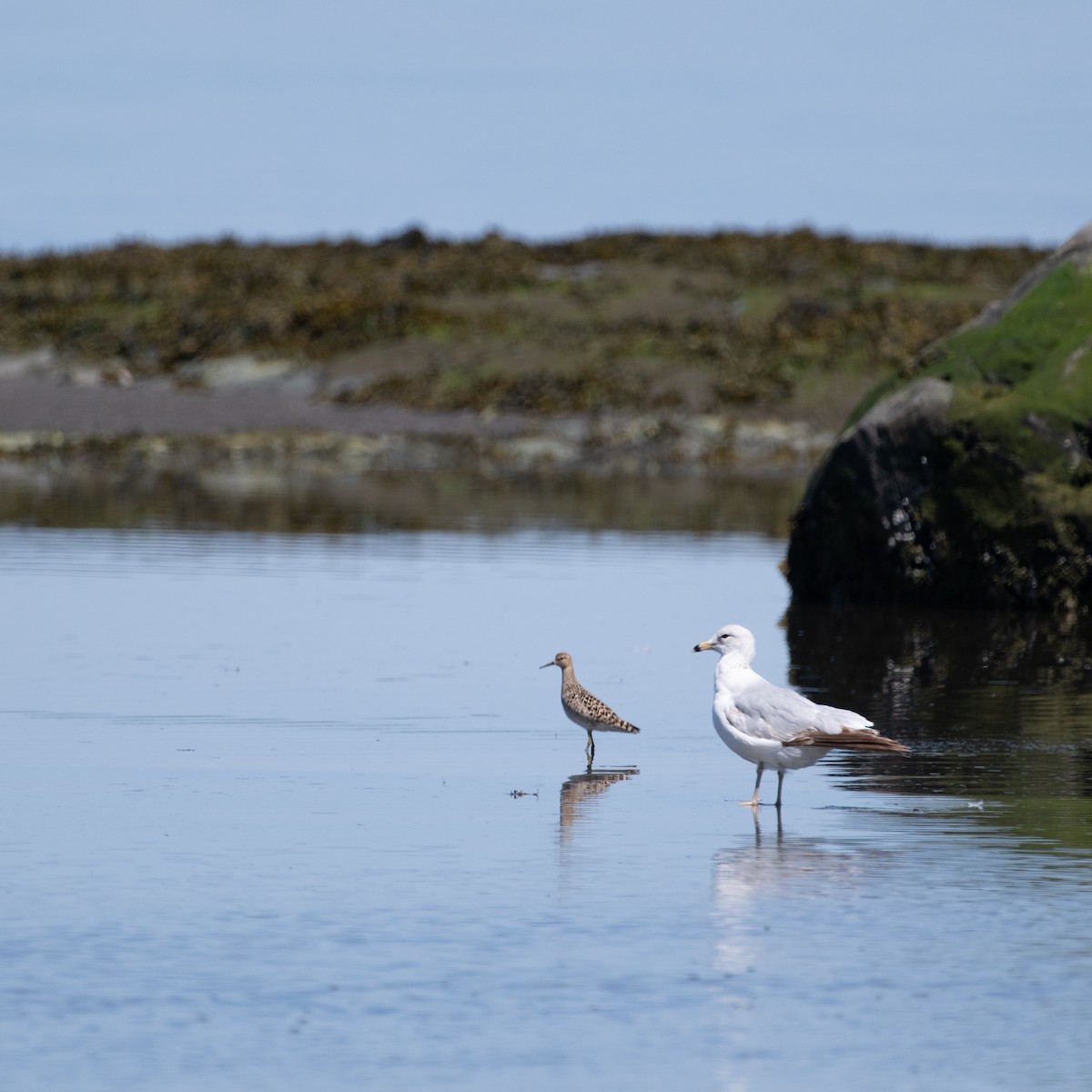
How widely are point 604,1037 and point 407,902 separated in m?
1.77

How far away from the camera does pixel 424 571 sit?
22.9 m

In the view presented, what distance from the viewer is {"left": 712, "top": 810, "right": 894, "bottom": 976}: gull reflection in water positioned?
7.88 metres

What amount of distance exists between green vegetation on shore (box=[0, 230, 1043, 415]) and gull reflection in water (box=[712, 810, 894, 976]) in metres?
44.3

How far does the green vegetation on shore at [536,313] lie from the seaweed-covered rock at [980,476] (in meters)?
33.5

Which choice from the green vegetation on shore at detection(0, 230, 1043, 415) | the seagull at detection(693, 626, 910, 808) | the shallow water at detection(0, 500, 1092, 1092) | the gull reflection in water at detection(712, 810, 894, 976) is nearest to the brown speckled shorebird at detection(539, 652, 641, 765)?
the shallow water at detection(0, 500, 1092, 1092)

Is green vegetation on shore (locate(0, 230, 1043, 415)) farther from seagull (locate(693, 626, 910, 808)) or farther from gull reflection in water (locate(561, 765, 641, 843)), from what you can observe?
seagull (locate(693, 626, 910, 808))

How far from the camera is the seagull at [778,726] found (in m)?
9.73

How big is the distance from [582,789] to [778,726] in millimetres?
1461

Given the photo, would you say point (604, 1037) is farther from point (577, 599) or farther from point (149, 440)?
point (149, 440)

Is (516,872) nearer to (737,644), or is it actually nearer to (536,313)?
(737,644)

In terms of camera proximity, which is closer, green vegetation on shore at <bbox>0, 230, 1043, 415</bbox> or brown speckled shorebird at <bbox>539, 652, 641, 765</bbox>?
brown speckled shorebird at <bbox>539, 652, 641, 765</bbox>

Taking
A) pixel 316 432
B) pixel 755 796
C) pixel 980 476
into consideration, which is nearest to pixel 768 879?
pixel 755 796

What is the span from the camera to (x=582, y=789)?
11.0 meters

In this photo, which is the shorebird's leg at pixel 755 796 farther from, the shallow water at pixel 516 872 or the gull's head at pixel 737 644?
the gull's head at pixel 737 644
